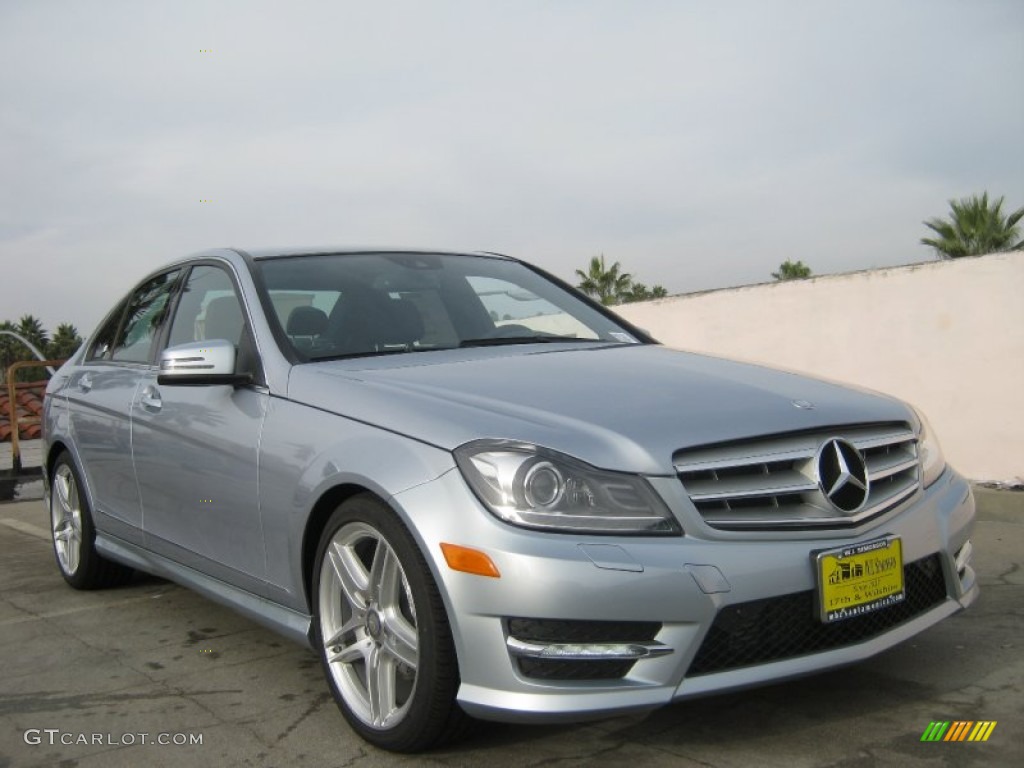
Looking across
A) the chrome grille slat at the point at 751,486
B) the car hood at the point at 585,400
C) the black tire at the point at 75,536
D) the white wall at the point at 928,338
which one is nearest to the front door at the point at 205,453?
the car hood at the point at 585,400

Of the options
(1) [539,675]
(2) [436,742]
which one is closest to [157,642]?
(2) [436,742]

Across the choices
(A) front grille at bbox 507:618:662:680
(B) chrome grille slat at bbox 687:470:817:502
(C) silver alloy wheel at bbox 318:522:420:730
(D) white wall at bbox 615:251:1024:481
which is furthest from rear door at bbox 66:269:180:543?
(D) white wall at bbox 615:251:1024:481

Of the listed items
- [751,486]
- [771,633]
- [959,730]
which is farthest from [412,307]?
[959,730]

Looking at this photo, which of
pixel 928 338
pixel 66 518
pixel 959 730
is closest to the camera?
pixel 959 730

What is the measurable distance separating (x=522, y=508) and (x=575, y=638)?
1.08 feet

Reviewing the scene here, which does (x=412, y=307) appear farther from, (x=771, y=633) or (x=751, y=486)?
(x=771, y=633)

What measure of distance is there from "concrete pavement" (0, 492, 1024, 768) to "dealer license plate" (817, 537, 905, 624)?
364 mm

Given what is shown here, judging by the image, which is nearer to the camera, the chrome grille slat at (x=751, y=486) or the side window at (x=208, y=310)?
the chrome grille slat at (x=751, y=486)

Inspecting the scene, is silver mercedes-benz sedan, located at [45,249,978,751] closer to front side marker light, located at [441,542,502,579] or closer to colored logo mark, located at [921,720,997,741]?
front side marker light, located at [441,542,502,579]

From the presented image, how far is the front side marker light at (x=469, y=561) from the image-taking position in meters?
2.61

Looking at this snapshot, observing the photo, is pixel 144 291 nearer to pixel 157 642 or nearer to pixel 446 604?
pixel 157 642

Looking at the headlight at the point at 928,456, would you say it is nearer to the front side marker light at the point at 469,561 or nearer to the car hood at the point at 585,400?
the car hood at the point at 585,400

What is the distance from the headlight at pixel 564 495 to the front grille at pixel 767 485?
123mm

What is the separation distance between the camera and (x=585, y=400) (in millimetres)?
3027
